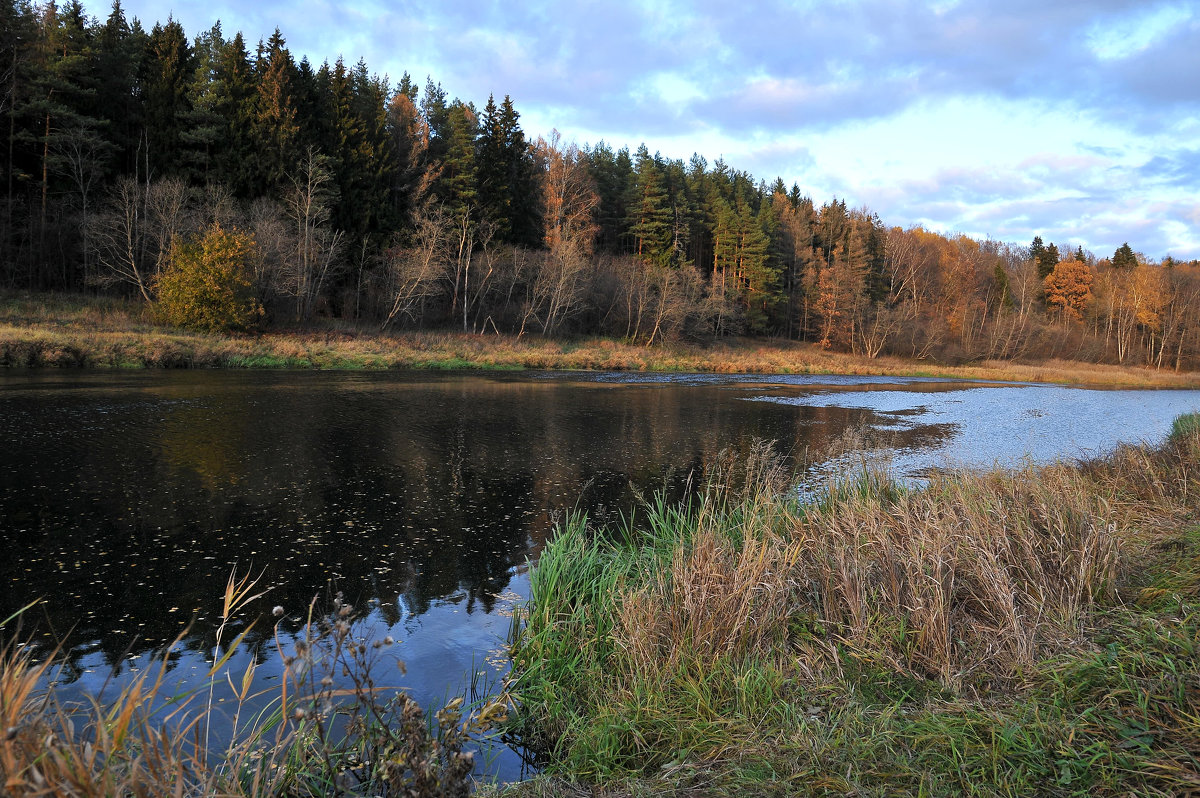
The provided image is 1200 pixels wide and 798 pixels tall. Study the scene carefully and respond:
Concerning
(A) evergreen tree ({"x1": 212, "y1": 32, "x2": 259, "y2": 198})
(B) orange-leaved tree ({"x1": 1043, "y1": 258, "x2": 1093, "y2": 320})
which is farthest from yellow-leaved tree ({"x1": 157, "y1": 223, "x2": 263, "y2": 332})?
(B) orange-leaved tree ({"x1": 1043, "y1": 258, "x2": 1093, "y2": 320})

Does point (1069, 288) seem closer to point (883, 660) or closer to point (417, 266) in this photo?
point (417, 266)

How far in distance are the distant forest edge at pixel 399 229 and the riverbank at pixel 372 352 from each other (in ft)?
7.28

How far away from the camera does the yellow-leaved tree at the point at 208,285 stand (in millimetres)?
34125

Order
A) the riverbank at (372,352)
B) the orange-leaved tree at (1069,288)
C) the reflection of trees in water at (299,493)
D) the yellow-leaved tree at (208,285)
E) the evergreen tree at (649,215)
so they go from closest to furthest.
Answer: the reflection of trees in water at (299,493), the riverbank at (372,352), the yellow-leaved tree at (208,285), the evergreen tree at (649,215), the orange-leaved tree at (1069,288)

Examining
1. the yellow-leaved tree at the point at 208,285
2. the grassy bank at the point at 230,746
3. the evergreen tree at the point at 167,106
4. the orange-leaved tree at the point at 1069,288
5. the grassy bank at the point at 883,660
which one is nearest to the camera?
the grassy bank at the point at 230,746

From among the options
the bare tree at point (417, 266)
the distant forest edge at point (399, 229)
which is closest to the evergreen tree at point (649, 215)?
the distant forest edge at point (399, 229)

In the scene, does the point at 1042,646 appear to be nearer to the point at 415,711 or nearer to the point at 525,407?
the point at 415,711

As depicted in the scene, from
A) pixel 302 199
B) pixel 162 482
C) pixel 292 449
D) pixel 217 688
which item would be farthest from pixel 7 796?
pixel 302 199

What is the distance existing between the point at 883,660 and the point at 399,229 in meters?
49.6

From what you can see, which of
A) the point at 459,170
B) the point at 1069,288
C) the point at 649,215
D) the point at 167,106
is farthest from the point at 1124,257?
the point at 167,106

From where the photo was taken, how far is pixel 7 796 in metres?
1.96

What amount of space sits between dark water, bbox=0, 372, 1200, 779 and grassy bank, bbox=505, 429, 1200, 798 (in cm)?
82

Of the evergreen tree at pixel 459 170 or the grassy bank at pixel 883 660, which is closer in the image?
the grassy bank at pixel 883 660

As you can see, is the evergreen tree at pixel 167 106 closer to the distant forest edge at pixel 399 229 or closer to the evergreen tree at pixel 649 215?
the distant forest edge at pixel 399 229
